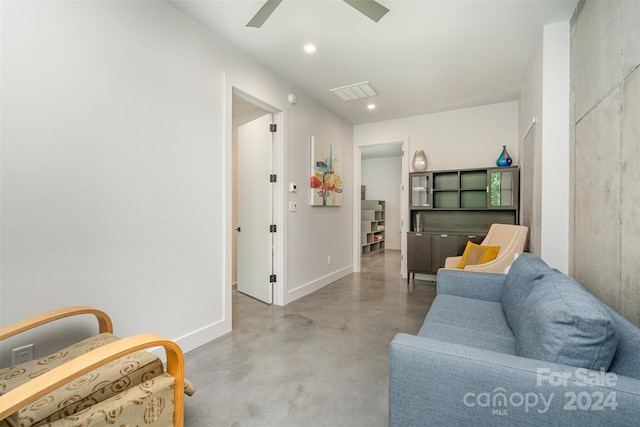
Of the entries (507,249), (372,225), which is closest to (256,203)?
(507,249)

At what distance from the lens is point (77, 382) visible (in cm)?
118

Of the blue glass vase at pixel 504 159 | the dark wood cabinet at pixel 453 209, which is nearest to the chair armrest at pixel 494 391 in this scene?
the dark wood cabinet at pixel 453 209

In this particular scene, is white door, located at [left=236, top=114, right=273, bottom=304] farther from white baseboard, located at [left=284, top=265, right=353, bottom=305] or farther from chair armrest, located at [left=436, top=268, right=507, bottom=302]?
chair armrest, located at [left=436, top=268, right=507, bottom=302]

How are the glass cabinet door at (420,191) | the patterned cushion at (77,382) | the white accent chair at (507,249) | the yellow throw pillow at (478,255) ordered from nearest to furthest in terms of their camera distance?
1. the patterned cushion at (77,382)
2. the white accent chair at (507,249)
3. the yellow throw pillow at (478,255)
4. the glass cabinet door at (420,191)

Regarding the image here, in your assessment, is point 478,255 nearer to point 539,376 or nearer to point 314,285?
point 314,285

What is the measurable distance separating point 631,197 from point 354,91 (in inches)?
116

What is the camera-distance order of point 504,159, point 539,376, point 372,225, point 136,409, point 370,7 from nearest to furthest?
point 539,376
point 136,409
point 370,7
point 504,159
point 372,225

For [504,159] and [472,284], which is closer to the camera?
[472,284]

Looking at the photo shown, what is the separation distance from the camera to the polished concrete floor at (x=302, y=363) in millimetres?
1625

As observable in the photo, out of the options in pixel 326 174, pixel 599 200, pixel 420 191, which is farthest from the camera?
pixel 420 191

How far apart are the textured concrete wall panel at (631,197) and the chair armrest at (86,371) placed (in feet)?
7.05

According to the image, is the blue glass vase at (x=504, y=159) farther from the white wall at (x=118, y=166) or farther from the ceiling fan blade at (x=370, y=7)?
the white wall at (x=118, y=166)

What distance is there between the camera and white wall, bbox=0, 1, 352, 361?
1.53 metres

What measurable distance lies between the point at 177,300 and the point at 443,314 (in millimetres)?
1931
